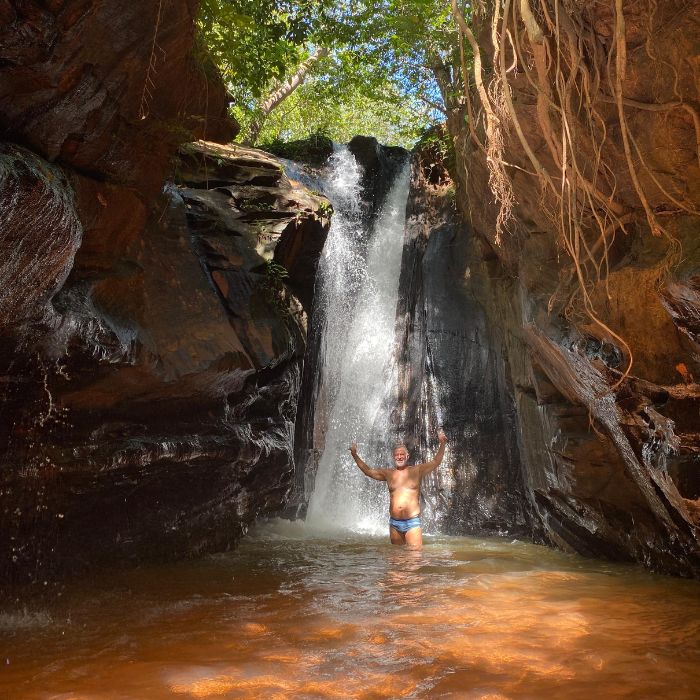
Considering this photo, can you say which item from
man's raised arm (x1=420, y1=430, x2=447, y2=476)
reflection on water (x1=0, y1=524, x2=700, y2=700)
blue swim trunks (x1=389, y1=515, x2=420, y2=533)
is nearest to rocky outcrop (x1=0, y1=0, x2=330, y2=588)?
reflection on water (x1=0, y1=524, x2=700, y2=700)

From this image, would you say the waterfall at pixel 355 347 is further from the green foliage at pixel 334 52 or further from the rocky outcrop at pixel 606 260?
the rocky outcrop at pixel 606 260

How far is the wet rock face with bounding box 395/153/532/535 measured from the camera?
9.85m

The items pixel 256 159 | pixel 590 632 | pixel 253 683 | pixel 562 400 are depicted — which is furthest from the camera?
pixel 256 159

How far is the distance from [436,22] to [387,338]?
6487mm

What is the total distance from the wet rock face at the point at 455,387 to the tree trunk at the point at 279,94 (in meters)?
6.09

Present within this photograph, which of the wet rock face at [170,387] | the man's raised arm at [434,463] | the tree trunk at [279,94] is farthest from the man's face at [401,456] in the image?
the tree trunk at [279,94]

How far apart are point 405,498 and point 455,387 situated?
3.06m

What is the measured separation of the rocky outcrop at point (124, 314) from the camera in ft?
16.8

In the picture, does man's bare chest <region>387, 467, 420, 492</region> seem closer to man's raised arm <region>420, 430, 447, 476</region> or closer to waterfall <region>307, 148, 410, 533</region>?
man's raised arm <region>420, 430, 447, 476</region>

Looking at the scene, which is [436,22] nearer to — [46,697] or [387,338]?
[387,338]

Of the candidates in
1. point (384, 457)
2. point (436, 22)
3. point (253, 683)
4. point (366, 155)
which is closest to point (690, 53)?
point (253, 683)

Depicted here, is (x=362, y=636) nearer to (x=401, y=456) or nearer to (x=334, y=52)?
(x=401, y=456)

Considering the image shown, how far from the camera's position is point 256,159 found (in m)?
10.5

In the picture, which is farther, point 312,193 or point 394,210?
point 394,210
